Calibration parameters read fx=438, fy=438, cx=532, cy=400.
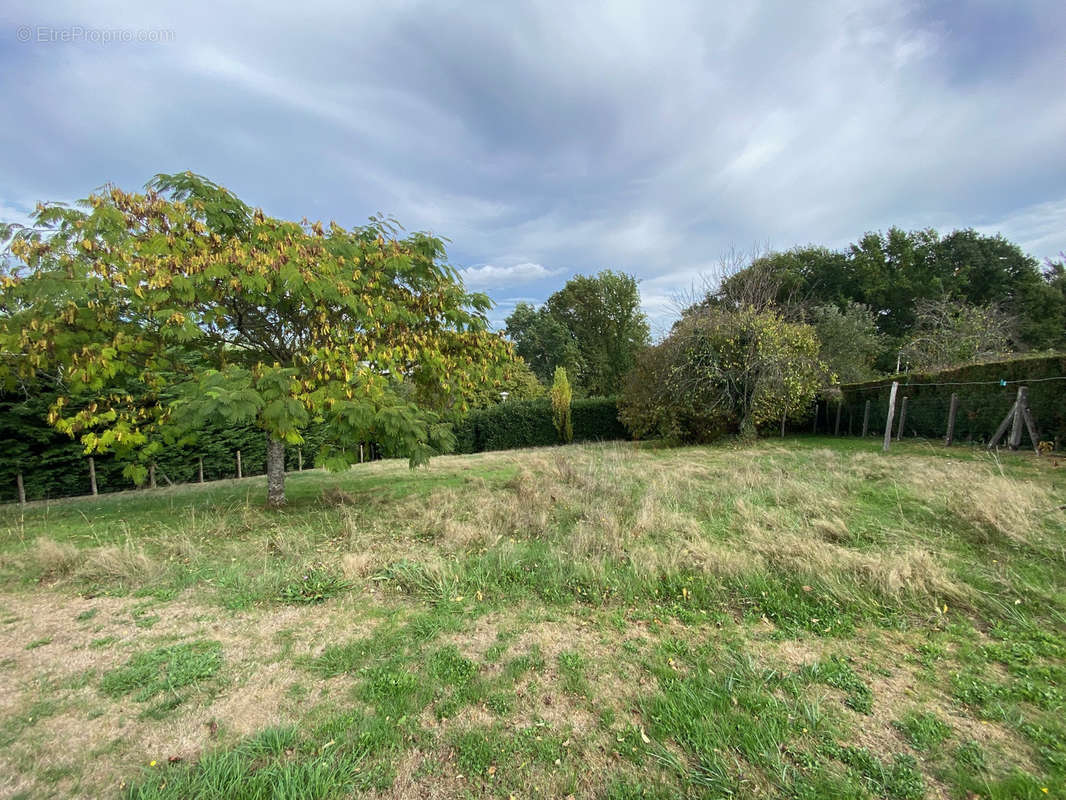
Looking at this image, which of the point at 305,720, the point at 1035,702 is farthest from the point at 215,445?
the point at 1035,702

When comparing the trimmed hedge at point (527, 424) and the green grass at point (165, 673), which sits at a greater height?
the green grass at point (165, 673)

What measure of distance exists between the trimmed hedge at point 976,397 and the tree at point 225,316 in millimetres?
11754

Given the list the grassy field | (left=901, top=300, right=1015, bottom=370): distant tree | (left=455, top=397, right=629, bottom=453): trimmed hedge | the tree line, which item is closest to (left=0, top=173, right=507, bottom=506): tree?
the tree line

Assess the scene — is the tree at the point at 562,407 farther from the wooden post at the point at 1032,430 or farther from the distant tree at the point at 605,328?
the wooden post at the point at 1032,430

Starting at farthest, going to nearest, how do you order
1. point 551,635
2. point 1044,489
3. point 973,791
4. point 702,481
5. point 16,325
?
point 702,481 < point 1044,489 < point 16,325 < point 551,635 < point 973,791

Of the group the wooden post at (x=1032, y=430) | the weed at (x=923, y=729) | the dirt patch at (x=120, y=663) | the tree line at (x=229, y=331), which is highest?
the tree line at (x=229, y=331)

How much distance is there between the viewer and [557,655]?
8.68 feet

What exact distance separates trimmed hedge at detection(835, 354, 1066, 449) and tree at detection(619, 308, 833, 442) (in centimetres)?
202

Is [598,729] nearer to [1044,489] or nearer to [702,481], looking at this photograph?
[702,481]

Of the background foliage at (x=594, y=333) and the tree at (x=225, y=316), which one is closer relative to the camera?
the tree at (x=225, y=316)

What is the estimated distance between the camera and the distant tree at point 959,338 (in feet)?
59.1

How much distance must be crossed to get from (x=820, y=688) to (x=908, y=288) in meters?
33.5

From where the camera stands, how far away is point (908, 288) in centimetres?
2667

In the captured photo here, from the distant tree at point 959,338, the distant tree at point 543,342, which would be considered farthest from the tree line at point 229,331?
the distant tree at point 543,342
